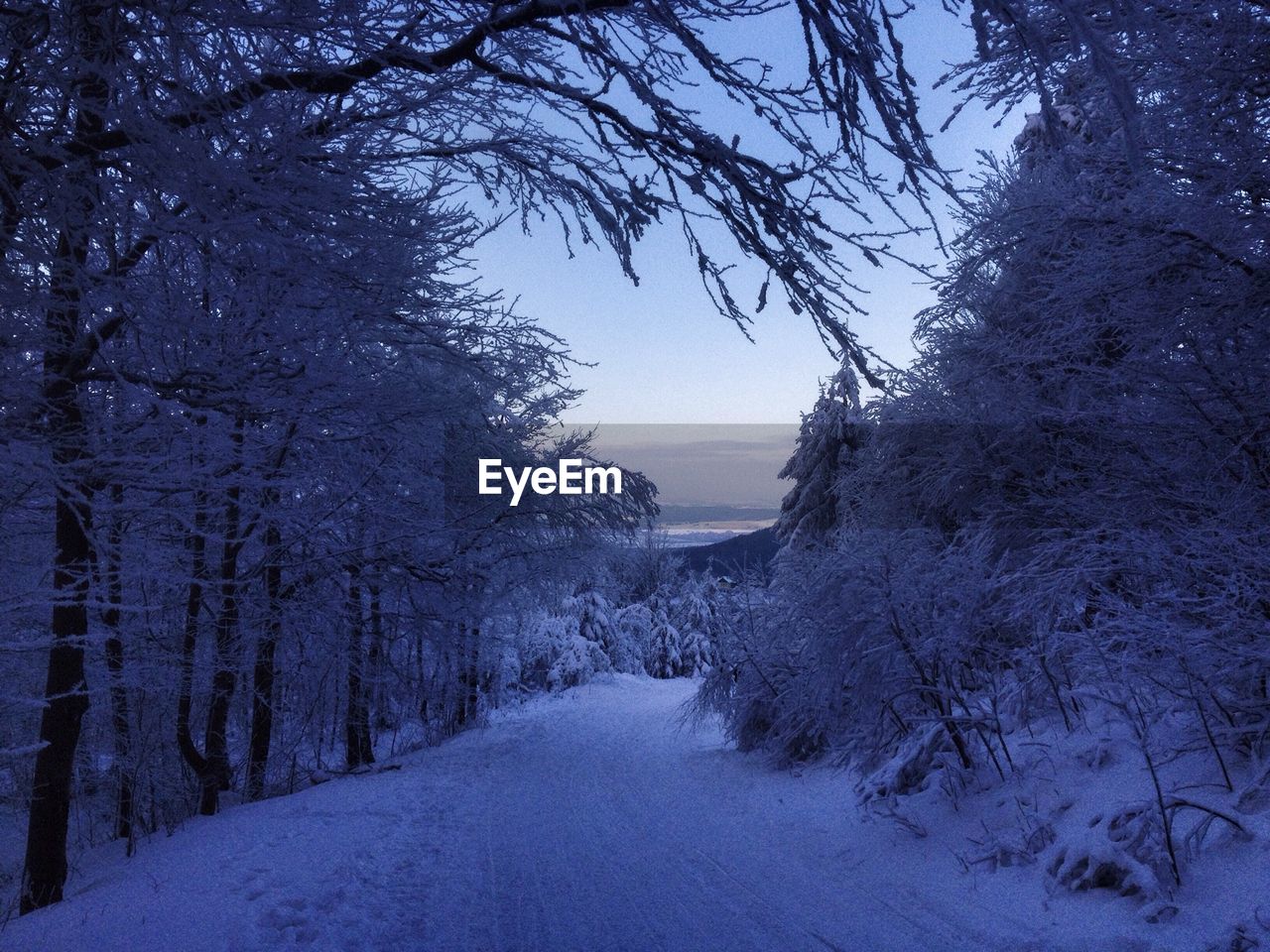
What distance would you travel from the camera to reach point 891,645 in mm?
7840

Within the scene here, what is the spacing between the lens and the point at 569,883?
6957 millimetres

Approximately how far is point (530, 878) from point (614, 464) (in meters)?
9.94

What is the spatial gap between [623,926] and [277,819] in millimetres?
4223

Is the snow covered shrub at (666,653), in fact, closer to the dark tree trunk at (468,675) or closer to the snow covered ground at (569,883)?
the dark tree trunk at (468,675)

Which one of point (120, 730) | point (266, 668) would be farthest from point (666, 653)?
point (120, 730)

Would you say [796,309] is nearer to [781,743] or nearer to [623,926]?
[623,926]

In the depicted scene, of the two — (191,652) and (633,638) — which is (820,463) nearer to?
(633,638)

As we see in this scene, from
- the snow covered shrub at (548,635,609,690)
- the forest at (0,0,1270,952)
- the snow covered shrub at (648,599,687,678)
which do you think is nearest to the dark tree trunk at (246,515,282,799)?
the forest at (0,0,1270,952)

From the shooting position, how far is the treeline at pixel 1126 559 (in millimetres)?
5574

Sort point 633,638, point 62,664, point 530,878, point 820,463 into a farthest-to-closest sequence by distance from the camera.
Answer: point 633,638 → point 820,463 → point 62,664 → point 530,878

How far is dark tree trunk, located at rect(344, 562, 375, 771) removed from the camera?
12719mm

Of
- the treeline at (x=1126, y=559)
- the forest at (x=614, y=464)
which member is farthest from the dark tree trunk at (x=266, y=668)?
the treeline at (x=1126, y=559)

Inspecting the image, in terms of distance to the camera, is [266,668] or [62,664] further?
[266,668]

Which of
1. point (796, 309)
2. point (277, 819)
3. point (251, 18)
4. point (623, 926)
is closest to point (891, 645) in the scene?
point (623, 926)
